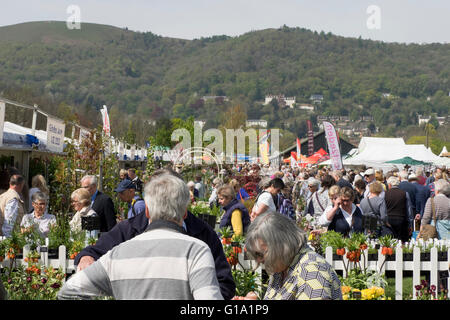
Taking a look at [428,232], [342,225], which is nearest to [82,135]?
[342,225]

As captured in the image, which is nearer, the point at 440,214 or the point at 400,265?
the point at 400,265

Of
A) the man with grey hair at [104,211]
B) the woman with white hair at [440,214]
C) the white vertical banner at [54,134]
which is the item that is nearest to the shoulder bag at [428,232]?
the woman with white hair at [440,214]

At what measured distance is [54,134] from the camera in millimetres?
11906

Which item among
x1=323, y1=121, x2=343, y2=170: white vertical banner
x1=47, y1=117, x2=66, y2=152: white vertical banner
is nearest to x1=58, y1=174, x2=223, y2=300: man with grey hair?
x1=47, y1=117, x2=66, y2=152: white vertical banner

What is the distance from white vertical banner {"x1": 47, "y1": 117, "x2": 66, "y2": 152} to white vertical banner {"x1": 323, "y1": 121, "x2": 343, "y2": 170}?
342 inches

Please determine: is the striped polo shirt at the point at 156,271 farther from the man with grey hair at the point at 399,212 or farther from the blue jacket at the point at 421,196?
the blue jacket at the point at 421,196

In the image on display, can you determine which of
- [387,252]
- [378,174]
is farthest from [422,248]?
[378,174]

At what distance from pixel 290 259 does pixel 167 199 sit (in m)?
0.68

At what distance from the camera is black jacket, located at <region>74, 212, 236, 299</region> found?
3494mm

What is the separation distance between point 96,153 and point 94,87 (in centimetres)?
18163

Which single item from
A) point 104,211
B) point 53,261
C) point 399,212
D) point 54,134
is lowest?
point 53,261

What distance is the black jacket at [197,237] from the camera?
138 inches

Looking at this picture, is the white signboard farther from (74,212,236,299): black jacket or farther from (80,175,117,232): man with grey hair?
(74,212,236,299): black jacket

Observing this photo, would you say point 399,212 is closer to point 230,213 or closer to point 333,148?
point 230,213
